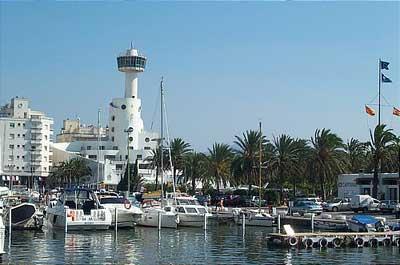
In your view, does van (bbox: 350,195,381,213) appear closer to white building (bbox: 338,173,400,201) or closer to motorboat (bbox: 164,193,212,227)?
white building (bbox: 338,173,400,201)

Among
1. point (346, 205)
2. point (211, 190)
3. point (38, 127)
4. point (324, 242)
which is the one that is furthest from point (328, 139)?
point (38, 127)

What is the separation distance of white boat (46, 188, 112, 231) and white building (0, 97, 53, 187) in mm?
108995

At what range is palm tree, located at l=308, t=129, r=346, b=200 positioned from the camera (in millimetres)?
77312

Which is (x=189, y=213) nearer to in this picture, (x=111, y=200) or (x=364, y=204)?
(x=111, y=200)

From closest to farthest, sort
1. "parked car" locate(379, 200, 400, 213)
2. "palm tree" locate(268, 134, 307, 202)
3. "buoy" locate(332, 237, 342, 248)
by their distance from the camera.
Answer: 1. "buoy" locate(332, 237, 342, 248)
2. "parked car" locate(379, 200, 400, 213)
3. "palm tree" locate(268, 134, 307, 202)

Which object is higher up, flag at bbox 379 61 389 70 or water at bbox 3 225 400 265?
flag at bbox 379 61 389 70

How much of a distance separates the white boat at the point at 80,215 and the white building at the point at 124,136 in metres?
112

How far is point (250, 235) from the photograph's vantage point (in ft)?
→ 160

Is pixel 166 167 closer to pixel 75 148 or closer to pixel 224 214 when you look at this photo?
pixel 224 214

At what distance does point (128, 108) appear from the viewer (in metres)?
178

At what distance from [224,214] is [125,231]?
13330 mm

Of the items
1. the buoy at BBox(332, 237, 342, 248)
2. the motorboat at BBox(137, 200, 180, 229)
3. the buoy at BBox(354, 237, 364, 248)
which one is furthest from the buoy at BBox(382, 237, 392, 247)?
the motorboat at BBox(137, 200, 180, 229)

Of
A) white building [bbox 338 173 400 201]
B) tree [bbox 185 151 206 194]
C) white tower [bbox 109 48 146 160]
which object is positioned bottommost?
white building [bbox 338 173 400 201]

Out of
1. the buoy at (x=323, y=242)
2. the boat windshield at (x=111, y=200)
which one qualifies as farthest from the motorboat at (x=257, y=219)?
the buoy at (x=323, y=242)
